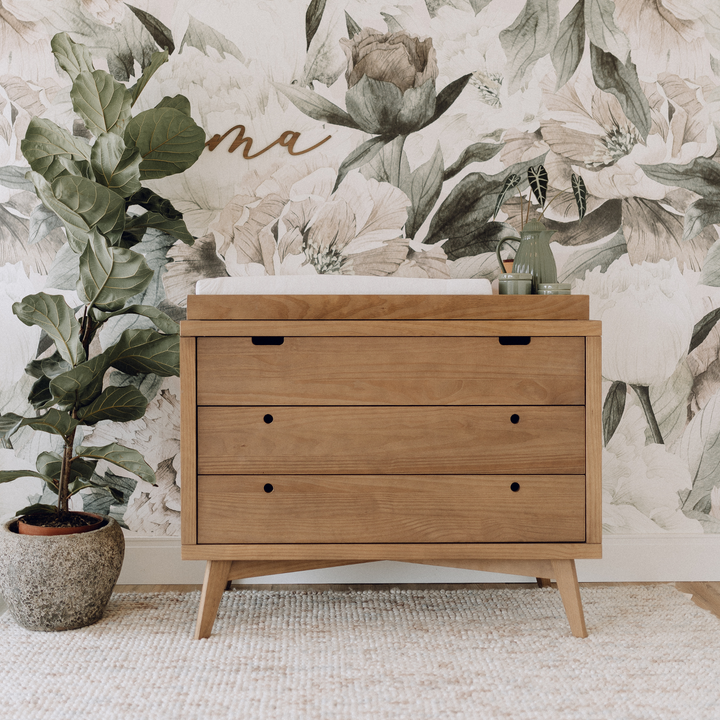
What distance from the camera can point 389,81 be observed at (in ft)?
5.95

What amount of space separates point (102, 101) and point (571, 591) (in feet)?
5.13

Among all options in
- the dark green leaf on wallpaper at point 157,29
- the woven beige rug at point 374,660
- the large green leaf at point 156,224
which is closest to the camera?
the woven beige rug at point 374,660

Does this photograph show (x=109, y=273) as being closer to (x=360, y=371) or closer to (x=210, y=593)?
(x=360, y=371)

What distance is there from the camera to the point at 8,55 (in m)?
1.79

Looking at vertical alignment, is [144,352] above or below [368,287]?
below

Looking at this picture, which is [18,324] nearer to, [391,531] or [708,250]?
[391,531]

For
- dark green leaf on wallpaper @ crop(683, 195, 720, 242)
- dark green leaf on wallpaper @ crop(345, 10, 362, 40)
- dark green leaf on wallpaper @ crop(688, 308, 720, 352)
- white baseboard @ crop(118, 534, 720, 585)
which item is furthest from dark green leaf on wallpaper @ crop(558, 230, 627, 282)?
dark green leaf on wallpaper @ crop(345, 10, 362, 40)

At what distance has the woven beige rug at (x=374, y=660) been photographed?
1.18 m

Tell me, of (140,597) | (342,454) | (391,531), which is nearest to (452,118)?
(342,454)

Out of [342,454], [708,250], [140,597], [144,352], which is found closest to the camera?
[342,454]

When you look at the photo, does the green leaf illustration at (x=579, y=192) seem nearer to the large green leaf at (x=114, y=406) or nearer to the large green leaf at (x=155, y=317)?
the large green leaf at (x=155, y=317)

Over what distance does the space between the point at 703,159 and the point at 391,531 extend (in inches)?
54.6

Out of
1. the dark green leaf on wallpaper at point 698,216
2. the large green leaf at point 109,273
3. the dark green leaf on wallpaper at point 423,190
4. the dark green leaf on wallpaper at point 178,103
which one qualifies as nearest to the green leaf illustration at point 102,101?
the dark green leaf on wallpaper at point 178,103

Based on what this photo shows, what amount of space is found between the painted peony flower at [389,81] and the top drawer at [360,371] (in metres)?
0.75
